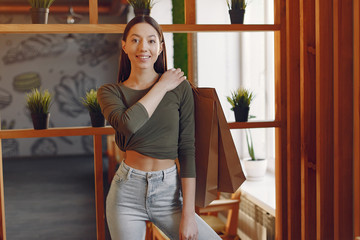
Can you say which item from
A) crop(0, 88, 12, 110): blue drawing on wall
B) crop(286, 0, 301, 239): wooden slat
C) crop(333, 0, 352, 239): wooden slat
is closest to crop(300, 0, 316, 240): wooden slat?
crop(286, 0, 301, 239): wooden slat

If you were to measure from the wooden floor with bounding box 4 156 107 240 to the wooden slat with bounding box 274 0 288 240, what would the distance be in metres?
2.18

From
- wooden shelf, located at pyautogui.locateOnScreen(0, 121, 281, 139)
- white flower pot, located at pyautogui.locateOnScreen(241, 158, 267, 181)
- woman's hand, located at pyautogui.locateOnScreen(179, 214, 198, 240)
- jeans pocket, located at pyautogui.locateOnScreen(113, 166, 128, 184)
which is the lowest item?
white flower pot, located at pyautogui.locateOnScreen(241, 158, 267, 181)

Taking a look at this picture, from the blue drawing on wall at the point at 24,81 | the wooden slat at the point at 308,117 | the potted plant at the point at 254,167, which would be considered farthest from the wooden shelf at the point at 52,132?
the blue drawing on wall at the point at 24,81

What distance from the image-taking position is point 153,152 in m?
1.60

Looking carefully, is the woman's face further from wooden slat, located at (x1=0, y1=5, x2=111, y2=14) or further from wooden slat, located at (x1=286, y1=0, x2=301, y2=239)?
wooden slat, located at (x1=0, y1=5, x2=111, y2=14)

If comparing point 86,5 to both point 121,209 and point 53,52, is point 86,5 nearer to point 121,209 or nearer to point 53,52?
point 53,52

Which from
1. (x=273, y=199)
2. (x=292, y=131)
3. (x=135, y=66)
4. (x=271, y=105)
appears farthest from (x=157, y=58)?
(x=271, y=105)

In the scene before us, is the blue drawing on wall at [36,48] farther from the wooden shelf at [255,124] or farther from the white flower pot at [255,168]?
the wooden shelf at [255,124]

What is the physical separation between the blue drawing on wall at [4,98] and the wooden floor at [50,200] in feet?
4.25

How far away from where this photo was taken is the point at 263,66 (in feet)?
14.4

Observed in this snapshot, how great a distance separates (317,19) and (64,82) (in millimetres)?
8078

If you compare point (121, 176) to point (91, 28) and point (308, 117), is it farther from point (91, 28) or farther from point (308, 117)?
point (308, 117)

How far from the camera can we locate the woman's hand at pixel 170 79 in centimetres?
160

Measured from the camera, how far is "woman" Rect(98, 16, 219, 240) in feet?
5.25
